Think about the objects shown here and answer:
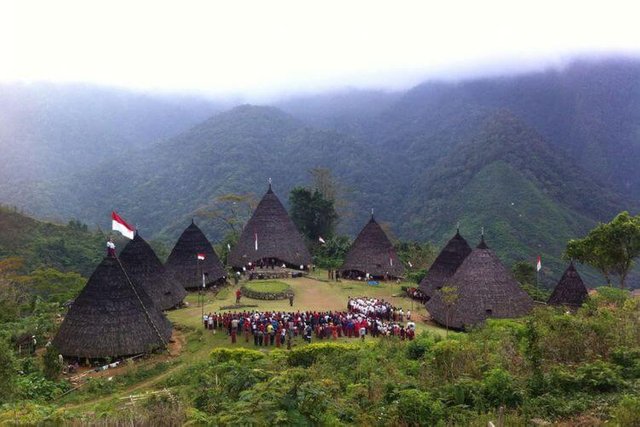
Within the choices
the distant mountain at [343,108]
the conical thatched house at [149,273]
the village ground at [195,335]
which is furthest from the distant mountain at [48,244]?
the distant mountain at [343,108]

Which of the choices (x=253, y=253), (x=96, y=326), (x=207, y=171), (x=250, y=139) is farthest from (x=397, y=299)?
(x=250, y=139)

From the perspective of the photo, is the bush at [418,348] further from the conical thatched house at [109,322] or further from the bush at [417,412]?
the conical thatched house at [109,322]

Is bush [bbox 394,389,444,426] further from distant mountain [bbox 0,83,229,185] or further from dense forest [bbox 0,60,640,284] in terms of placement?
distant mountain [bbox 0,83,229,185]

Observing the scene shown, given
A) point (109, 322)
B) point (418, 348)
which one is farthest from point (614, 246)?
point (109, 322)

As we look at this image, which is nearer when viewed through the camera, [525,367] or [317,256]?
[525,367]

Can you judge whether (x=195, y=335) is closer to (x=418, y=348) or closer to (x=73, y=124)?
(x=418, y=348)

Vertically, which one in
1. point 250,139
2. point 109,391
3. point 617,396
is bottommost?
point 109,391

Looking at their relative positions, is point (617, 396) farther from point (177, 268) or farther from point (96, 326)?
point (177, 268)
